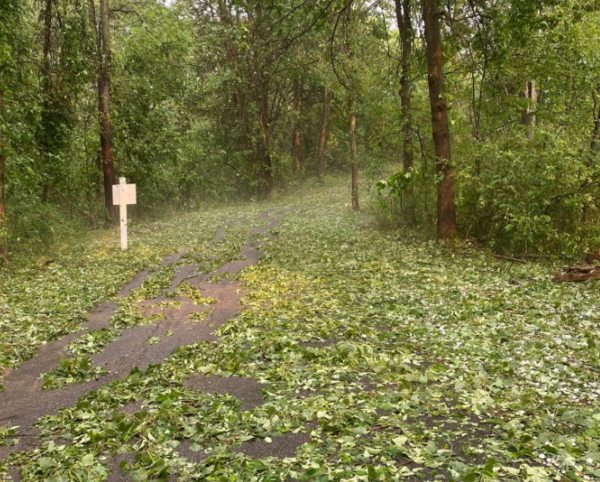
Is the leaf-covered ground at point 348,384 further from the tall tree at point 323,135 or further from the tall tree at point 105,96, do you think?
the tall tree at point 323,135

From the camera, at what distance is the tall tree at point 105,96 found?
17.4m

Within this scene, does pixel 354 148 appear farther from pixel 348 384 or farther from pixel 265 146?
pixel 348 384

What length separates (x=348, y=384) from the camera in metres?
4.93

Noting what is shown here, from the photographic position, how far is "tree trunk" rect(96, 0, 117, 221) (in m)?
17.4

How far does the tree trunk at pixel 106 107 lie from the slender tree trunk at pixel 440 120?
39.0ft

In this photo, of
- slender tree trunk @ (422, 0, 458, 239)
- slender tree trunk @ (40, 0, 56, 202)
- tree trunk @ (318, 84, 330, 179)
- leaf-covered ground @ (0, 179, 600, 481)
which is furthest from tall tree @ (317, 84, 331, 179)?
leaf-covered ground @ (0, 179, 600, 481)

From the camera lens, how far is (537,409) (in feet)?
13.6

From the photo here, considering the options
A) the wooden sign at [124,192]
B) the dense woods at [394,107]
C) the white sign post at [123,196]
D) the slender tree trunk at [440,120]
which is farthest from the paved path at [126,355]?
the slender tree trunk at [440,120]

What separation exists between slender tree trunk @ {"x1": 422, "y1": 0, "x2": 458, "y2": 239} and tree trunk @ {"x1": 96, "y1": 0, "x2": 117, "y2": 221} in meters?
11.9

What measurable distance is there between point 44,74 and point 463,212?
11932mm

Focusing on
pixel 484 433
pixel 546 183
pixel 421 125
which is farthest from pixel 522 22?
pixel 484 433

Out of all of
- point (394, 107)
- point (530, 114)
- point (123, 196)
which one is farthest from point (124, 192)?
point (530, 114)

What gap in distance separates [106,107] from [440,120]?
42.0 feet

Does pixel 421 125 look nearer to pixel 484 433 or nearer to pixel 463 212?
pixel 463 212
